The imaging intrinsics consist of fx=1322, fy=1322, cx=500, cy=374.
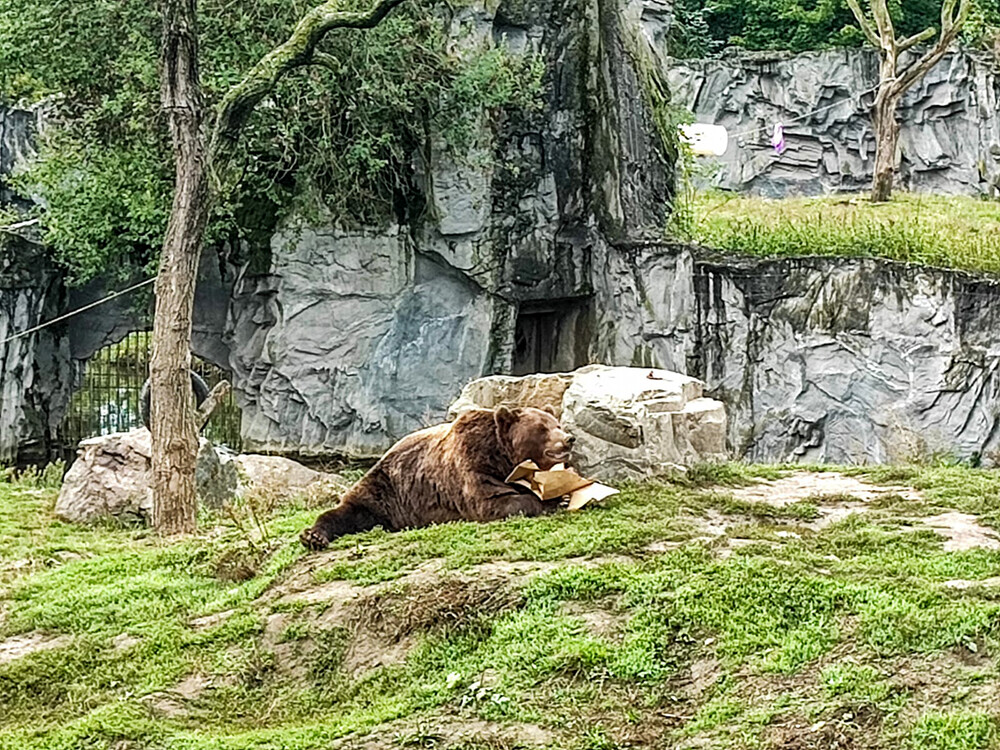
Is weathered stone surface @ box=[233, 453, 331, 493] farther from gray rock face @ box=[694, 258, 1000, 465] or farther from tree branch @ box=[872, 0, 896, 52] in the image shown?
tree branch @ box=[872, 0, 896, 52]

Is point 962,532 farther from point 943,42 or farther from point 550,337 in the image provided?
point 943,42

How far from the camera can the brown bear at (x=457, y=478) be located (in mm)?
5723

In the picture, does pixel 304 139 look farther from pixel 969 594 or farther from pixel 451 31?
pixel 969 594

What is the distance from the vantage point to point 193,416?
28.1 feet

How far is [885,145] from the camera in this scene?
63.2ft

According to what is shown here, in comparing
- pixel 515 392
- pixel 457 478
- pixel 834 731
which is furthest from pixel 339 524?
pixel 834 731

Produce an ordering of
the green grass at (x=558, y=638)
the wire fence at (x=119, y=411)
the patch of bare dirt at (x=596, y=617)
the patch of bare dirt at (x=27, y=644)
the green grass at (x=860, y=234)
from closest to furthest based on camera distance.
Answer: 1. the green grass at (x=558, y=638)
2. the patch of bare dirt at (x=596, y=617)
3. the patch of bare dirt at (x=27, y=644)
4. the green grass at (x=860, y=234)
5. the wire fence at (x=119, y=411)

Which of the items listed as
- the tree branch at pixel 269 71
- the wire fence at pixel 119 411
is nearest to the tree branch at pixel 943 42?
the wire fence at pixel 119 411

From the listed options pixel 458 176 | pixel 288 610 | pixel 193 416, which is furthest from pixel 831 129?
pixel 288 610

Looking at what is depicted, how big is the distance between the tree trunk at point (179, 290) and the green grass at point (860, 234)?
24.5 feet

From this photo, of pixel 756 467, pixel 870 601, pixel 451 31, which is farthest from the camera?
pixel 451 31

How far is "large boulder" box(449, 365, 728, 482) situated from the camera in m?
6.30

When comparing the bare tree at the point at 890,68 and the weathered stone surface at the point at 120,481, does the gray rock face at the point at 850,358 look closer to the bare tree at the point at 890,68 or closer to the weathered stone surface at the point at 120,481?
the bare tree at the point at 890,68

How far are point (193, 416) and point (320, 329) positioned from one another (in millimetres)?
6322
